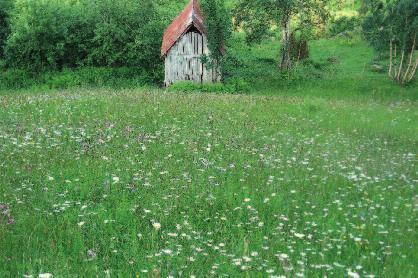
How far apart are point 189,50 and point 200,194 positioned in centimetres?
3118

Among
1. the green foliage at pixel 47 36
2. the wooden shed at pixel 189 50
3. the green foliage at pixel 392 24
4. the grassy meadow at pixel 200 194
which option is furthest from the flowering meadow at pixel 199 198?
the green foliage at pixel 47 36

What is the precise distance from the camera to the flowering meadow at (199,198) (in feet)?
21.5

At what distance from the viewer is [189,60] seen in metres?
39.4

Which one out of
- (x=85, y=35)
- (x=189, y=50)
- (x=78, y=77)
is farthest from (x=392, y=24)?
(x=85, y=35)

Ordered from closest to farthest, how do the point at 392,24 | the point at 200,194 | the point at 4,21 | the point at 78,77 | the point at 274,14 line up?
the point at 200,194 < the point at 392,24 < the point at 274,14 < the point at 78,77 < the point at 4,21

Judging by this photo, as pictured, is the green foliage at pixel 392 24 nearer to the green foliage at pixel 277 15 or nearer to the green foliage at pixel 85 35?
the green foliage at pixel 277 15

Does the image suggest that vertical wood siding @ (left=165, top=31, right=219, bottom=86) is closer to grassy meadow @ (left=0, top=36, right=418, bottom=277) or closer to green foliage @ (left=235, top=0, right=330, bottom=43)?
green foliage @ (left=235, top=0, right=330, bottom=43)

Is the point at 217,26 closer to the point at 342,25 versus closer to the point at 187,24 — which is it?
the point at 187,24

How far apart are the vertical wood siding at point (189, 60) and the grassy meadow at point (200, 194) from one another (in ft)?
68.7

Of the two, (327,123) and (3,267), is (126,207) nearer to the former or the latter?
(3,267)

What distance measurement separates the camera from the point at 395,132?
692 inches

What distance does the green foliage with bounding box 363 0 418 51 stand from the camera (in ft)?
111

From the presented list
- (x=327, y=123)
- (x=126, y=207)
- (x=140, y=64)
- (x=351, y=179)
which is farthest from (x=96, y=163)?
(x=140, y=64)

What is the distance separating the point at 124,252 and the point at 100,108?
12.2m
